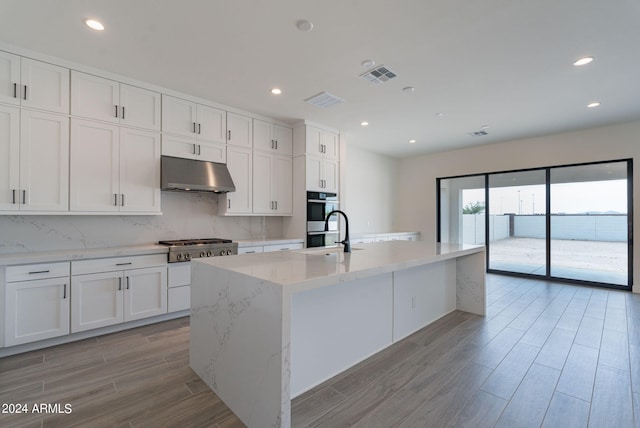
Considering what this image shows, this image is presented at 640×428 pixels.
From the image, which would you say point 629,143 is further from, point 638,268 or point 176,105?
point 176,105

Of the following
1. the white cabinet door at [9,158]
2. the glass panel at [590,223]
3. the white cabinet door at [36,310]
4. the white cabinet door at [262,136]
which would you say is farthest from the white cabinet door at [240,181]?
the glass panel at [590,223]

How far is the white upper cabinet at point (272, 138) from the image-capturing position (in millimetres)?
4520

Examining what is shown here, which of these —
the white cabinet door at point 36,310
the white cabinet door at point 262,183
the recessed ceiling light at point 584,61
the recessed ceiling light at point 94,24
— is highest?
the recessed ceiling light at point 94,24

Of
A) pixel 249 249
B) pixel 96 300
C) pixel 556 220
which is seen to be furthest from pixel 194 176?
pixel 556 220

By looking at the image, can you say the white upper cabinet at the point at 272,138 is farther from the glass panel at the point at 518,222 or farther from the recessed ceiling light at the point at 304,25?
the glass panel at the point at 518,222

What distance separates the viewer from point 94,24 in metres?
2.37

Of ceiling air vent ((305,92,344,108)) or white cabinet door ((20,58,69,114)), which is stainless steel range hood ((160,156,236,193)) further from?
ceiling air vent ((305,92,344,108))

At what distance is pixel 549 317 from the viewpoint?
3461 millimetres

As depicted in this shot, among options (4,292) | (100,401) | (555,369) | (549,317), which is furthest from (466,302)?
(4,292)

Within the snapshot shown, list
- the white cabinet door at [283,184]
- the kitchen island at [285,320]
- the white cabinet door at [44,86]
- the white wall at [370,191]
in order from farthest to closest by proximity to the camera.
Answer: the white wall at [370,191] < the white cabinet door at [283,184] < the white cabinet door at [44,86] < the kitchen island at [285,320]

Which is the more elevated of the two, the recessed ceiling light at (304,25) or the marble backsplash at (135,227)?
the recessed ceiling light at (304,25)

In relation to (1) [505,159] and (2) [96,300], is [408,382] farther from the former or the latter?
(1) [505,159]

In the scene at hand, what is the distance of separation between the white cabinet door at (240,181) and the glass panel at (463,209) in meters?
4.82

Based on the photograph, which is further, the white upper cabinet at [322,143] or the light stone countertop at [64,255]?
the white upper cabinet at [322,143]
